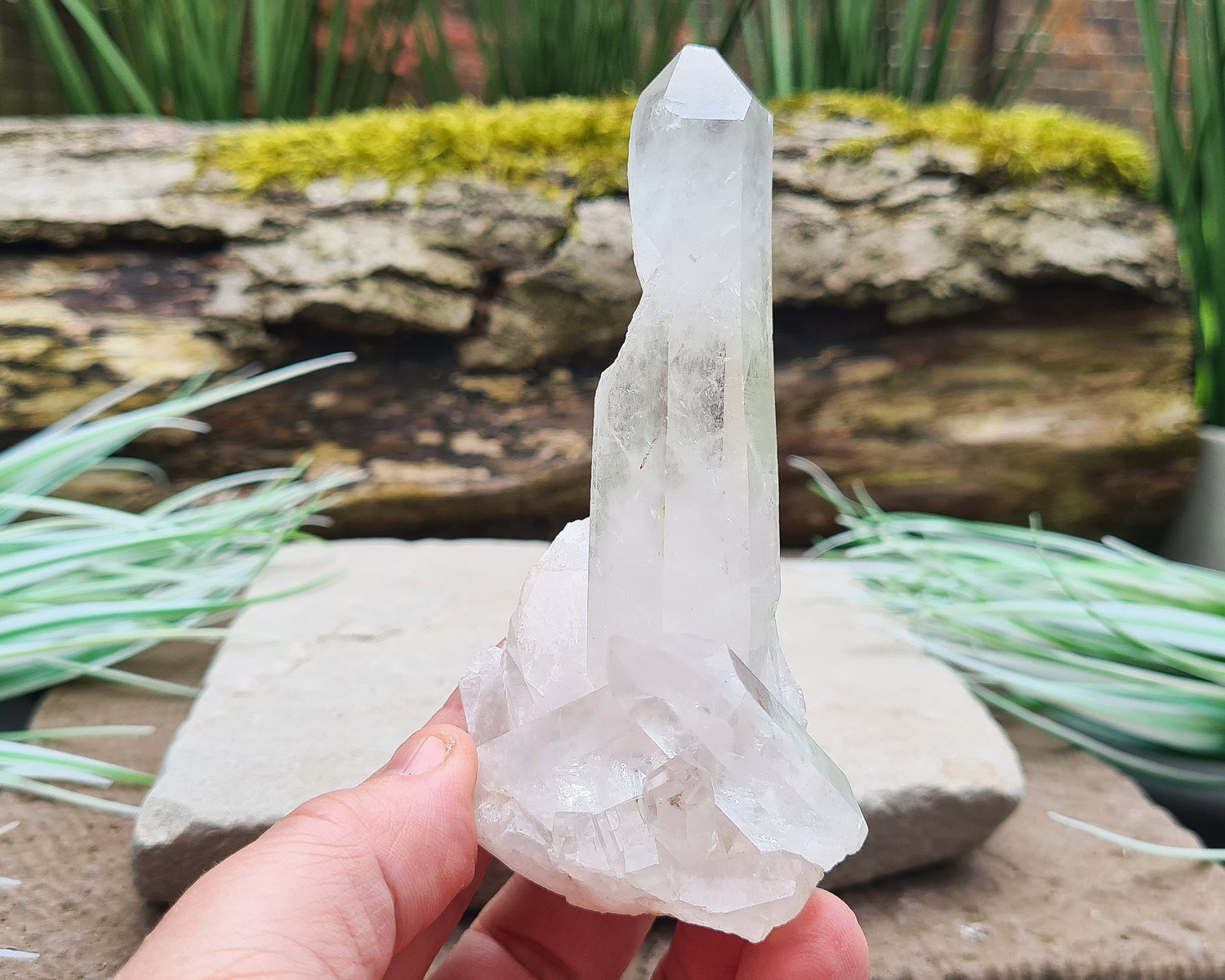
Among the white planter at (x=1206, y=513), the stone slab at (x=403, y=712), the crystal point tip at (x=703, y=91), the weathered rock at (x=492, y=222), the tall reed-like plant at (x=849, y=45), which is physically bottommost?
the white planter at (x=1206, y=513)

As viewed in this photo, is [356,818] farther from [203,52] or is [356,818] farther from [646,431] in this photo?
[203,52]

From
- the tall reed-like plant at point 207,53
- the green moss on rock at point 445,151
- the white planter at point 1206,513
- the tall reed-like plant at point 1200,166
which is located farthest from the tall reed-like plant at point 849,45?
the white planter at point 1206,513

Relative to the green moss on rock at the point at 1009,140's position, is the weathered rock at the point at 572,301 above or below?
below

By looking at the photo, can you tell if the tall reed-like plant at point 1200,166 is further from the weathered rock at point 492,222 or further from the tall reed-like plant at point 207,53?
the tall reed-like plant at point 207,53

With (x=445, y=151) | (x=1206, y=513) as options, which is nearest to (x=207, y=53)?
(x=445, y=151)

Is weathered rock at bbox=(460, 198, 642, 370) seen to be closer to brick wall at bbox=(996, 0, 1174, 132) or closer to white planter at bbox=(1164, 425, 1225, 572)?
white planter at bbox=(1164, 425, 1225, 572)

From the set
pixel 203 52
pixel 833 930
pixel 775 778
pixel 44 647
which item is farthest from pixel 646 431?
pixel 203 52

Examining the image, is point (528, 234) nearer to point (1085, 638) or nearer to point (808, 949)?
point (1085, 638)
